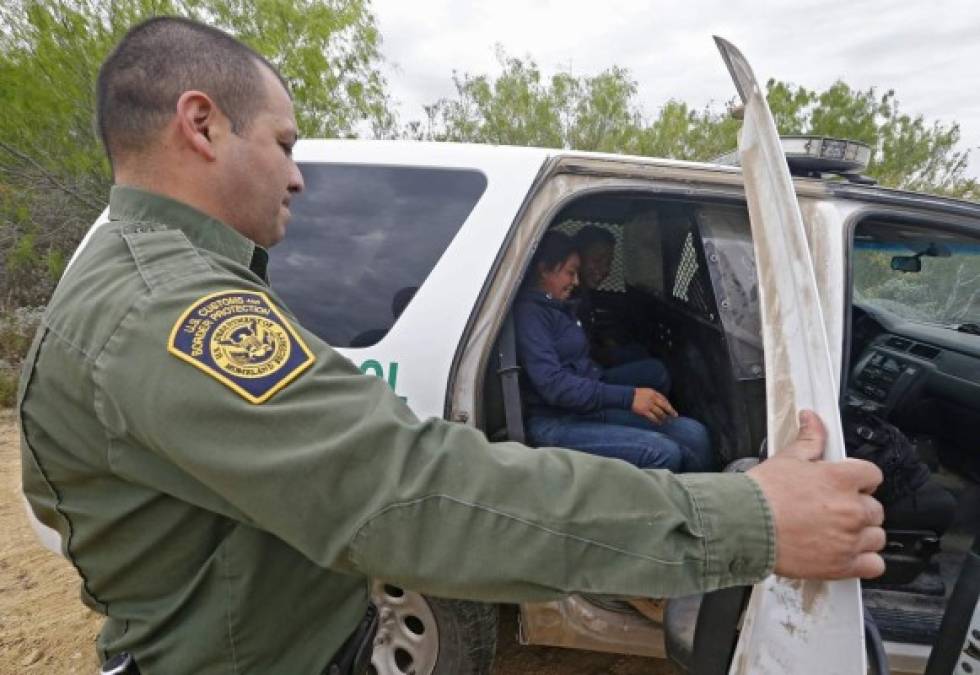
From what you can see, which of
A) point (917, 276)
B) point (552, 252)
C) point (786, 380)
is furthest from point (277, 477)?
point (917, 276)

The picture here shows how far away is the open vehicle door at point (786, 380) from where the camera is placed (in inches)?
32.7

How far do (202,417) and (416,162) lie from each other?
1413mm

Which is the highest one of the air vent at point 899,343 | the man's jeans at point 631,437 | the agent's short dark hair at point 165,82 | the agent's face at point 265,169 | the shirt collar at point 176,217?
the agent's short dark hair at point 165,82

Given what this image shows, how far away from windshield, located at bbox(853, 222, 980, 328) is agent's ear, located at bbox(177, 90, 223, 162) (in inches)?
84.0

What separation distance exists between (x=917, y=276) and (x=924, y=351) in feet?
1.27

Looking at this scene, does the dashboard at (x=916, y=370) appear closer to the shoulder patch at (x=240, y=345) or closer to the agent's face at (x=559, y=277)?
the agent's face at (x=559, y=277)

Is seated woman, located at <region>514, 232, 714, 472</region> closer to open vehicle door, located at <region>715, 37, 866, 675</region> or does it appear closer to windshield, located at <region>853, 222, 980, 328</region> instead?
windshield, located at <region>853, 222, 980, 328</region>

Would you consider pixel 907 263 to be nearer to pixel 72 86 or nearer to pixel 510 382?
pixel 510 382

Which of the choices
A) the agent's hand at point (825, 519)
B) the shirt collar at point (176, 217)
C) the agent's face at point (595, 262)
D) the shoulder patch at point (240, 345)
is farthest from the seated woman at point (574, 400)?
the shoulder patch at point (240, 345)

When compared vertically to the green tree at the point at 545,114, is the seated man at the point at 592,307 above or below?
below

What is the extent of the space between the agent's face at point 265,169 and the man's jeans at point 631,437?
1516mm

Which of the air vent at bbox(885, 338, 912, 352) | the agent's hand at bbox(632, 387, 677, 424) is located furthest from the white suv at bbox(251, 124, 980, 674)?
the air vent at bbox(885, 338, 912, 352)

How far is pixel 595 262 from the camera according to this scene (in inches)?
129

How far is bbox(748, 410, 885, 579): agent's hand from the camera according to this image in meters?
0.72
